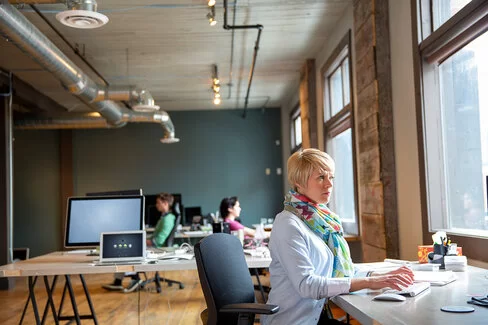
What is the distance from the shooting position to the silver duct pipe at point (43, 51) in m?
5.42

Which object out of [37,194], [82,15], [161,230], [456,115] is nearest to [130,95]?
[161,230]

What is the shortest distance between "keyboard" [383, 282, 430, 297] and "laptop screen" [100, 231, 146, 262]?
205 cm

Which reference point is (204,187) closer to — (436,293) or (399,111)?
(399,111)

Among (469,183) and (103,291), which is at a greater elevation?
(469,183)

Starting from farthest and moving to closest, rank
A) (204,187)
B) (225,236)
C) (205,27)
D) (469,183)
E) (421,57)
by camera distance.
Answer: (204,187), (205,27), (421,57), (469,183), (225,236)

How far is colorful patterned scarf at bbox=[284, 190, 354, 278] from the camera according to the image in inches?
99.5

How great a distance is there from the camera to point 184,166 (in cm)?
1380

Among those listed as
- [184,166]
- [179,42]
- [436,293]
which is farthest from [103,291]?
[436,293]

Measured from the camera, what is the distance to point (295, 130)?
12672 millimetres

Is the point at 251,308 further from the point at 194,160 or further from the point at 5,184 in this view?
the point at 194,160

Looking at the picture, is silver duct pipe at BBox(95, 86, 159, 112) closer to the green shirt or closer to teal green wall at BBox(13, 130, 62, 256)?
the green shirt

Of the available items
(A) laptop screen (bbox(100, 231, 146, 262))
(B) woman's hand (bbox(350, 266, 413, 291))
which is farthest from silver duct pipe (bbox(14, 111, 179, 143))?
(B) woman's hand (bbox(350, 266, 413, 291))

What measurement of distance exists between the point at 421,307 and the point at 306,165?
2.47 ft

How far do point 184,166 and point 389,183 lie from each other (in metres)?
8.73
